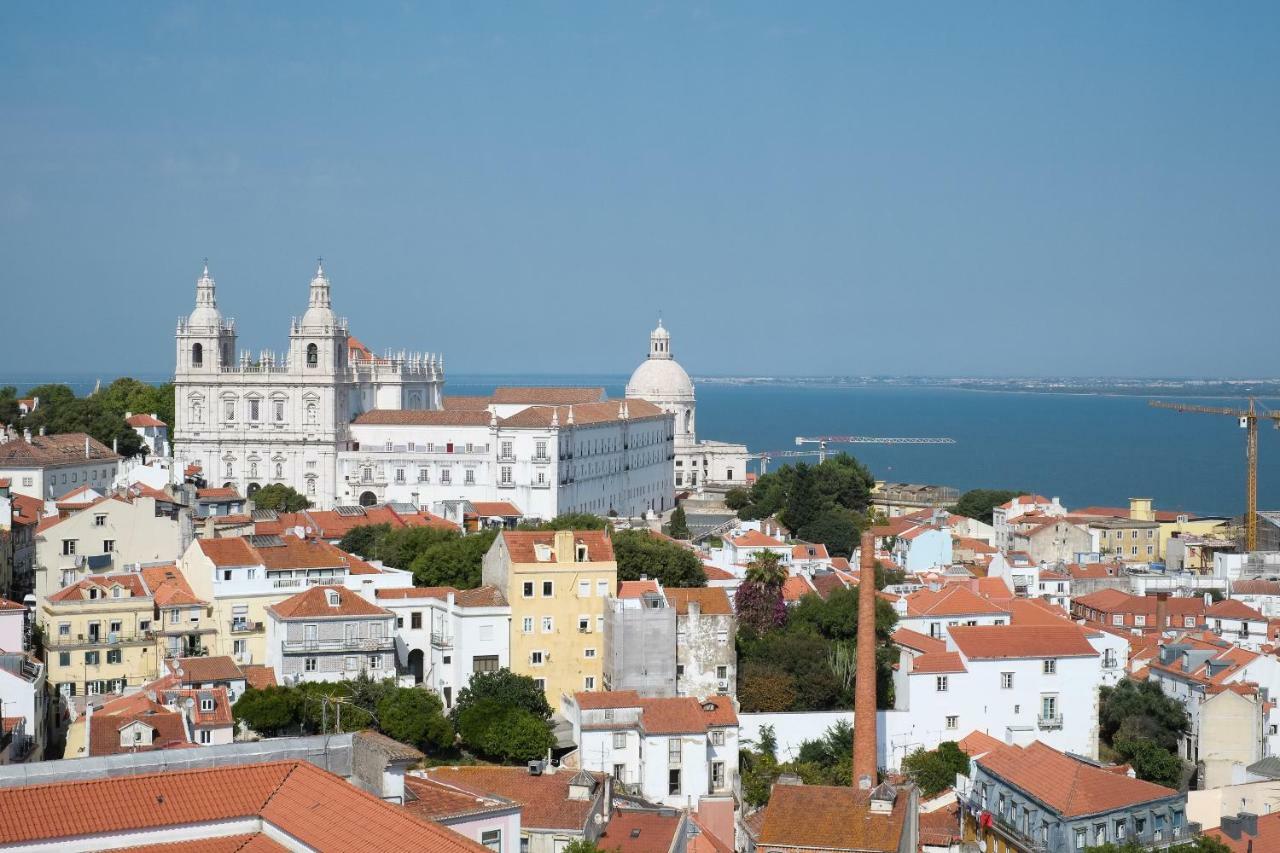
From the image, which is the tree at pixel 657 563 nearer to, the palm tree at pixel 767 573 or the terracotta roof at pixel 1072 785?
the palm tree at pixel 767 573

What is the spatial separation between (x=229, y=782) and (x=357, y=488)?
52903 mm

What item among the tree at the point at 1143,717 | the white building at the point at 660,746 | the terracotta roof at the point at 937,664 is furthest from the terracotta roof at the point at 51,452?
the tree at the point at 1143,717

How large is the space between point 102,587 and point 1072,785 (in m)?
17.9

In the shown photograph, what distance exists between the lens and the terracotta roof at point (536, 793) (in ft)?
72.0

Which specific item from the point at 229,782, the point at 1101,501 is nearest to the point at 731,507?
the point at 1101,501

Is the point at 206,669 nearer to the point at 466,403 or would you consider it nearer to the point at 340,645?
the point at 340,645

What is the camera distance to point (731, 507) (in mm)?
75812

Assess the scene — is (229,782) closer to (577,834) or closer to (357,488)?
(577,834)

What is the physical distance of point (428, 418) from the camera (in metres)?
66.4

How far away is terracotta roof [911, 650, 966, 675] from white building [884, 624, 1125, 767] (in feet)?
0.06

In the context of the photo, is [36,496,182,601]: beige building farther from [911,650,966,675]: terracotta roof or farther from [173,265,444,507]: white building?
[173,265,444,507]: white building

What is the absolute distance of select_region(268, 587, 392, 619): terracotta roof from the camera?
32.4 m

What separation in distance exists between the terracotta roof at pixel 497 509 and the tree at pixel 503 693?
86.5 feet

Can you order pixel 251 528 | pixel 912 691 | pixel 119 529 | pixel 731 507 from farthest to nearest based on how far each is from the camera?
1. pixel 731 507
2. pixel 251 528
3. pixel 119 529
4. pixel 912 691
